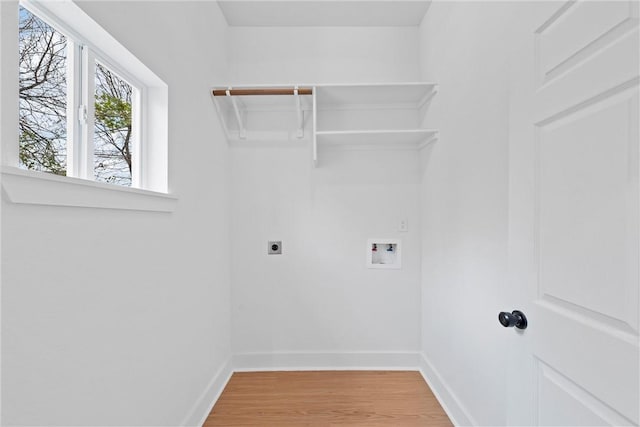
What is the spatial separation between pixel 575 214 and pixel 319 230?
1.94m

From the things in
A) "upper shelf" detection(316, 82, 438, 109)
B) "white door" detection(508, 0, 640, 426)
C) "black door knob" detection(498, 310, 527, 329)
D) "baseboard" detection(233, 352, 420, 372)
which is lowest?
"baseboard" detection(233, 352, 420, 372)

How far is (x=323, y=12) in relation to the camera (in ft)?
8.09

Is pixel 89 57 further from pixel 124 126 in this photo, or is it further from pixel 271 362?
pixel 271 362

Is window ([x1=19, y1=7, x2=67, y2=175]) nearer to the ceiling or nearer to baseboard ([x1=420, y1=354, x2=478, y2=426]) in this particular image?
the ceiling

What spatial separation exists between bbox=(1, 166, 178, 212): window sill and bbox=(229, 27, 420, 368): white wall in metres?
1.34

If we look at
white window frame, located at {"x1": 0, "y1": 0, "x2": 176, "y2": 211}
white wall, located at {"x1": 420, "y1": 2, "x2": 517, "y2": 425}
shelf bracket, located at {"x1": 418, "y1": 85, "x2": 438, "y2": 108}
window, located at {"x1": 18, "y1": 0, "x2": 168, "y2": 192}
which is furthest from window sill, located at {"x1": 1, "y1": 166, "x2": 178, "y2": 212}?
shelf bracket, located at {"x1": 418, "y1": 85, "x2": 438, "y2": 108}

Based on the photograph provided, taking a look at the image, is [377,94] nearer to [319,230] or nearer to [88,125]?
[319,230]

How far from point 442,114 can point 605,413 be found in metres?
1.79

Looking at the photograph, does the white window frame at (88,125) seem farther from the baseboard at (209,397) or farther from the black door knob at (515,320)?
the black door knob at (515,320)

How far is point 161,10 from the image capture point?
Result: 4.98 feet

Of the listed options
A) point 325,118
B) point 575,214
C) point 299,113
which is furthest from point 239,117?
point 575,214

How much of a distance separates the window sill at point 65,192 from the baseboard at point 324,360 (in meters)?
1.73

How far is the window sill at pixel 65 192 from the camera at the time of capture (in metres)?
0.78

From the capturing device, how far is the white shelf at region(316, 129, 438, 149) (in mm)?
2297
